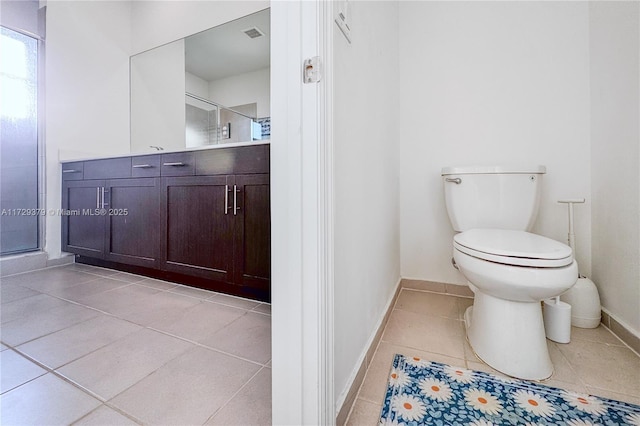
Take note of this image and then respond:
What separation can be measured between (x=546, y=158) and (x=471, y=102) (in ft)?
1.59

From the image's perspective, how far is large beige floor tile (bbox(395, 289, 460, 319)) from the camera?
1426mm

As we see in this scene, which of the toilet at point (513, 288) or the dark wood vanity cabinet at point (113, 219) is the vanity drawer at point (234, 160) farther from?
the toilet at point (513, 288)

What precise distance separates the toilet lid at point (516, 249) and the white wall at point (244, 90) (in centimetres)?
170

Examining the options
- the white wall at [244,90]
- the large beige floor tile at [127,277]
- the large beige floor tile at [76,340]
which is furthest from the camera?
the white wall at [244,90]

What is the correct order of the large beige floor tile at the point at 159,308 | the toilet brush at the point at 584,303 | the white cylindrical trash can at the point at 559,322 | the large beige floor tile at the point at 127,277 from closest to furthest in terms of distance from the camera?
the white cylindrical trash can at the point at 559,322, the toilet brush at the point at 584,303, the large beige floor tile at the point at 159,308, the large beige floor tile at the point at 127,277

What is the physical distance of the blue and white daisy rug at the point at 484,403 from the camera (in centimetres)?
75

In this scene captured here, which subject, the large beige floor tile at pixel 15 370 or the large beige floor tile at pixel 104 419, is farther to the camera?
the large beige floor tile at pixel 15 370

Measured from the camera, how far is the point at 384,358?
1.04 meters

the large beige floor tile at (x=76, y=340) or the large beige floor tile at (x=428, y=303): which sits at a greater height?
the large beige floor tile at (x=428, y=303)

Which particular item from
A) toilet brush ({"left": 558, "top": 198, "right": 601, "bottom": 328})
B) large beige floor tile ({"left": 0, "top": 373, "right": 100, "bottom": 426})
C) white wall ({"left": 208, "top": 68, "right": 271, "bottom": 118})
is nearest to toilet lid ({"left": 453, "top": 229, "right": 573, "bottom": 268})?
toilet brush ({"left": 558, "top": 198, "right": 601, "bottom": 328})

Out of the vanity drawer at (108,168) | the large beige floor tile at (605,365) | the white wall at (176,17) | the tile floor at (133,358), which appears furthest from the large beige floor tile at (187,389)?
the white wall at (176,17)

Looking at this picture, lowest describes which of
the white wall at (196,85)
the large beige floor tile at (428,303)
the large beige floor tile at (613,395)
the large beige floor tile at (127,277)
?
the large beige floor tile at (613,395)

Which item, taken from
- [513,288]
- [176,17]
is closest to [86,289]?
[513,288]

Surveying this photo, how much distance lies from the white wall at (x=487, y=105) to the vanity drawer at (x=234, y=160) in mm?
643
